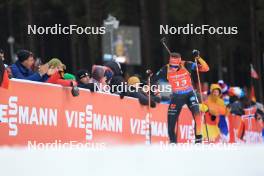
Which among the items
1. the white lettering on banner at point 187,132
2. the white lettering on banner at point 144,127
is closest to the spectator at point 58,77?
the white lettering on banner at point 144,127

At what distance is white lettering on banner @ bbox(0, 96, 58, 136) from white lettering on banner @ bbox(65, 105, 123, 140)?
50 cm

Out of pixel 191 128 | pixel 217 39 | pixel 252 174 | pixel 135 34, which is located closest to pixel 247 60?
pixel 217 39

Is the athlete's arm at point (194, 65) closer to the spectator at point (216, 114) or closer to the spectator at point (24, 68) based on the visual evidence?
the spectator at point (216, 114)

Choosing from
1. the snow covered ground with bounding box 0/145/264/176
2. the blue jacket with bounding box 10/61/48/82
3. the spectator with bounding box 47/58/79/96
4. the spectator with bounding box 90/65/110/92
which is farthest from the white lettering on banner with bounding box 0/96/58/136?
the snow covered ground with bounding box 0/145/264/176

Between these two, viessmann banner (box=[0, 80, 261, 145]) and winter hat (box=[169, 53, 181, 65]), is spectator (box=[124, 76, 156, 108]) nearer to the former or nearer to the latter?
viessmann banner (box=[0, 80, 261, 145])

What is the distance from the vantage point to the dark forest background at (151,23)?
27.5 m

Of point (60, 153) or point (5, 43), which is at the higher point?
point (5, 43)

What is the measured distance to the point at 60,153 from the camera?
4590 millimetres

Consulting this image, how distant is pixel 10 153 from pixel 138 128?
9069 millimetres

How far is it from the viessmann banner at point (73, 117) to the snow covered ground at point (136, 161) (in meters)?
3.42

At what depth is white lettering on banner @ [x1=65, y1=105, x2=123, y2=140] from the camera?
37.3 feet

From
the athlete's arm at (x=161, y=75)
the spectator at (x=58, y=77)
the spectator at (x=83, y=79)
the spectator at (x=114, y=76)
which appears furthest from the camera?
the athlete's arm at (x=161, y=75)

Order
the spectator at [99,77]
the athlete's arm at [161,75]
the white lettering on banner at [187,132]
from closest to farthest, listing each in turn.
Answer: the spectator at [99,77]
the athlete's arm at [161,75]
the white lettering on banner at [187,132]

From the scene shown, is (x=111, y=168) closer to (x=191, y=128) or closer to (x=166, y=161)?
(x=166, y=161)
